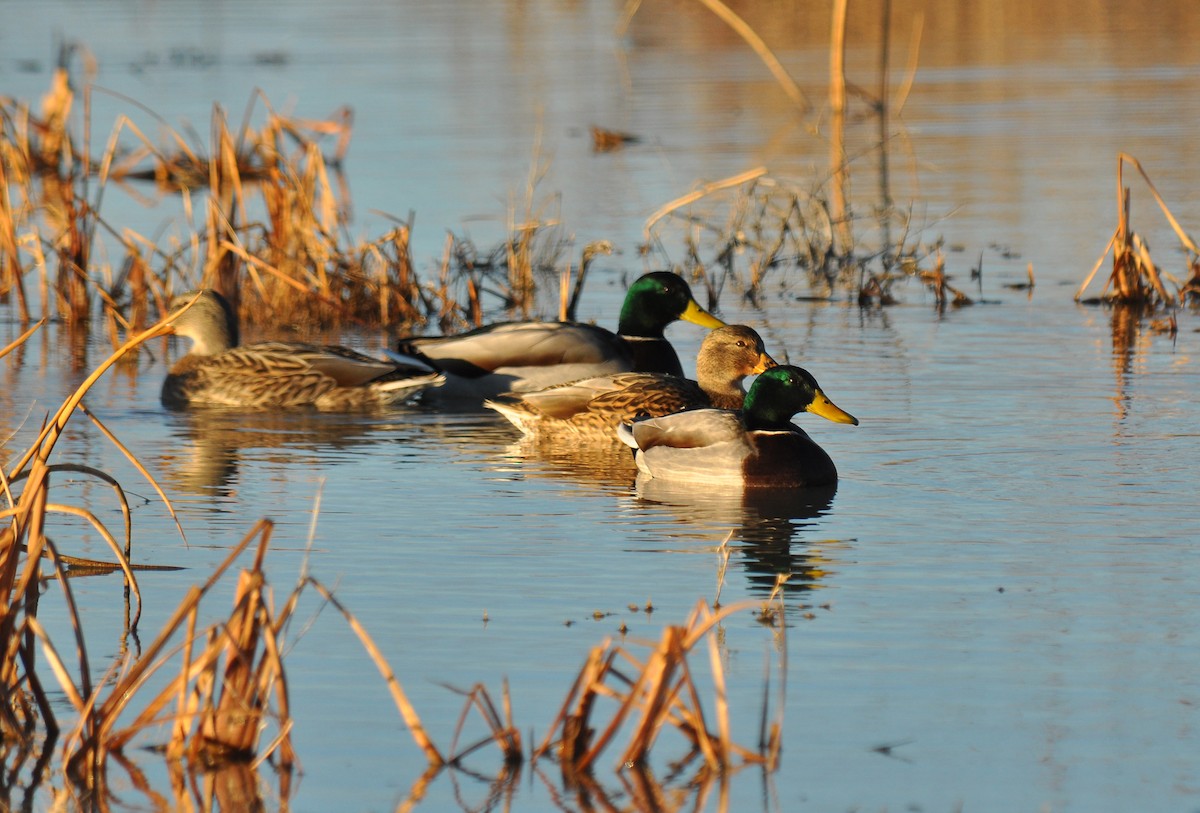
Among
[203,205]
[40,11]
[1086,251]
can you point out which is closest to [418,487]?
[1086,251]

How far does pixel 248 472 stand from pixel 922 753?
16.0ft

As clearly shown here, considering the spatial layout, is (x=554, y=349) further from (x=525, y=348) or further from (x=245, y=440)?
(x=245, y=440)

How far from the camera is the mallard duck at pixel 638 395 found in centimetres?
1050

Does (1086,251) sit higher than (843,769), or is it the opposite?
(1086,251)

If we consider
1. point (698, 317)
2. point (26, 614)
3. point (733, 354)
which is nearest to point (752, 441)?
point (733, 354)

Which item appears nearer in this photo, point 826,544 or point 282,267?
point 826,544

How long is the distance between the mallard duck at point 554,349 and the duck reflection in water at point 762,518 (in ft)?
6.59

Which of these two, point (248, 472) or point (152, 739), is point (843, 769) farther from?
point (248, 472)

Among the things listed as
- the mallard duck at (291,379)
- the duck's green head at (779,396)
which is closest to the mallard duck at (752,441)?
the duck's green head at (779,396)

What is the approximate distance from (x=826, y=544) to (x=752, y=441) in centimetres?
137

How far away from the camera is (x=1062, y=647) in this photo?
6.25 m

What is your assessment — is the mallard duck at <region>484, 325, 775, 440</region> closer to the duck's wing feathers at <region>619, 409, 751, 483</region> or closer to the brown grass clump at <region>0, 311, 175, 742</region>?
the duck's wing feathers at <region>619, 409, 751, 483</region>

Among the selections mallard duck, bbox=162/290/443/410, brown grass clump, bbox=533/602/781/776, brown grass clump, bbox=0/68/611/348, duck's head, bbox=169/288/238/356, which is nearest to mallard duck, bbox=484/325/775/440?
mallard duck, bbox=162/290/443/410

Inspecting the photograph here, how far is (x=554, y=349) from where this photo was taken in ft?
37.8
